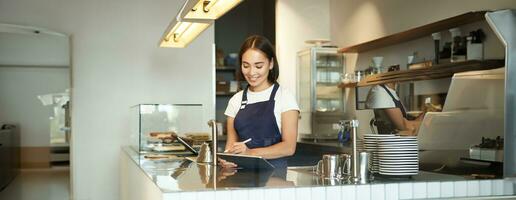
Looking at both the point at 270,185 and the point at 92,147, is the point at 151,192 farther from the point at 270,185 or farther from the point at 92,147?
the point at 92,147

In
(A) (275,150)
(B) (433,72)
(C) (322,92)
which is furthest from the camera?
(C) (322,92)

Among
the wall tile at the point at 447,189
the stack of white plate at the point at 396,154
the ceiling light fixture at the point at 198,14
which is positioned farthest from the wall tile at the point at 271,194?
the ceiling light fixture at the point at 198,14

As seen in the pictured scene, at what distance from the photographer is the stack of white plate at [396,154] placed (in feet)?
6.85

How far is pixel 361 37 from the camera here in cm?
573

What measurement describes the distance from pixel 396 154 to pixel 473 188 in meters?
0.28

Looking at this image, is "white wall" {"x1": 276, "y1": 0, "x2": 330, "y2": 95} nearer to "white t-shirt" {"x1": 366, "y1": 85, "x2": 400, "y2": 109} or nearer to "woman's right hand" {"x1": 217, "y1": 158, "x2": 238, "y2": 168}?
"white t-shirt" {"x1": 366, "y1": 85, "x2": 400, "y2": 109}

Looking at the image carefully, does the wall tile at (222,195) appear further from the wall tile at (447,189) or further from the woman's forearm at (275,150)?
the woman's forearm at (275,150)

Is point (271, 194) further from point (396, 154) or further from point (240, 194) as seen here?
point (396, 154)

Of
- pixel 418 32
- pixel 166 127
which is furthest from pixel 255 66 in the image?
pixel 418 32

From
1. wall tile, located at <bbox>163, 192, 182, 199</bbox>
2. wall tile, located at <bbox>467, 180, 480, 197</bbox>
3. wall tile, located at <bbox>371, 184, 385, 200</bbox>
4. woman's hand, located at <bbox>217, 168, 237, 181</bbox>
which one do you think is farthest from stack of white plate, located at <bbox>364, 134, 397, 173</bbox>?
wall tile, located at <bbox>163, 192, 182, 199</bbox>

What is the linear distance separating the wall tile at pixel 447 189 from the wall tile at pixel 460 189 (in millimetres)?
12

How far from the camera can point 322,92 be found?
19.8ft

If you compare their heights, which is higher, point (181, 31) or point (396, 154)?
point (181, 31)

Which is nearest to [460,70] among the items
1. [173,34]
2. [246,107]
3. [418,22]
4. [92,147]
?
[418,22]
